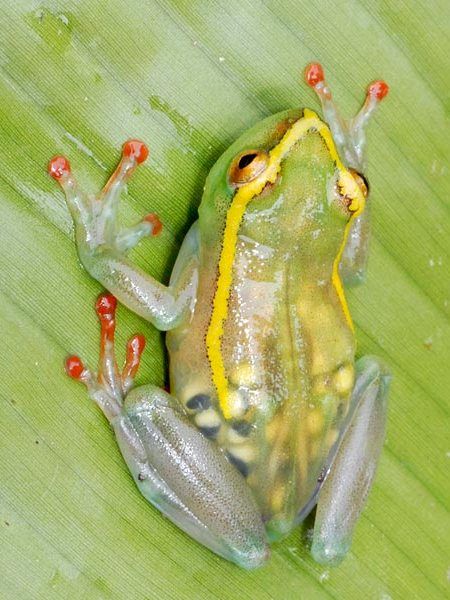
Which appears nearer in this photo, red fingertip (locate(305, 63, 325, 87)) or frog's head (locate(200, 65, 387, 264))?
frog's head (locate(200, 65, 387, 264))

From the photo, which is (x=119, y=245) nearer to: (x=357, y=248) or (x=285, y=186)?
(x=285, y=186)

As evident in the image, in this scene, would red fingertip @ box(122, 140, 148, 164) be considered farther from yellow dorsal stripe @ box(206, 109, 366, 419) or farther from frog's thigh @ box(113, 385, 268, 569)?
frog's thigh @ box(113, 385, 268, 569)

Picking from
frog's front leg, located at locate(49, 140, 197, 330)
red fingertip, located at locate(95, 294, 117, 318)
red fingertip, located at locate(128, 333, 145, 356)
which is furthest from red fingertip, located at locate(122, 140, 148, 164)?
red fingertip, located at locate(128, 333, 145, 356)

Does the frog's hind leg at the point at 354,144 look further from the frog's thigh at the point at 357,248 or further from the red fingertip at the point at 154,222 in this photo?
the red fingertip at the point at 154,222

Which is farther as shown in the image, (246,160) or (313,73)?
(313,73)

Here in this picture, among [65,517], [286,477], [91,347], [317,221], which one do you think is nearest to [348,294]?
[317,221]

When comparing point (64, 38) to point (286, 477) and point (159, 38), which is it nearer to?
point (159, 38)

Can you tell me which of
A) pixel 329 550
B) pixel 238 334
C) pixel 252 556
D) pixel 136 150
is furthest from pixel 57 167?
pixel 329 550
